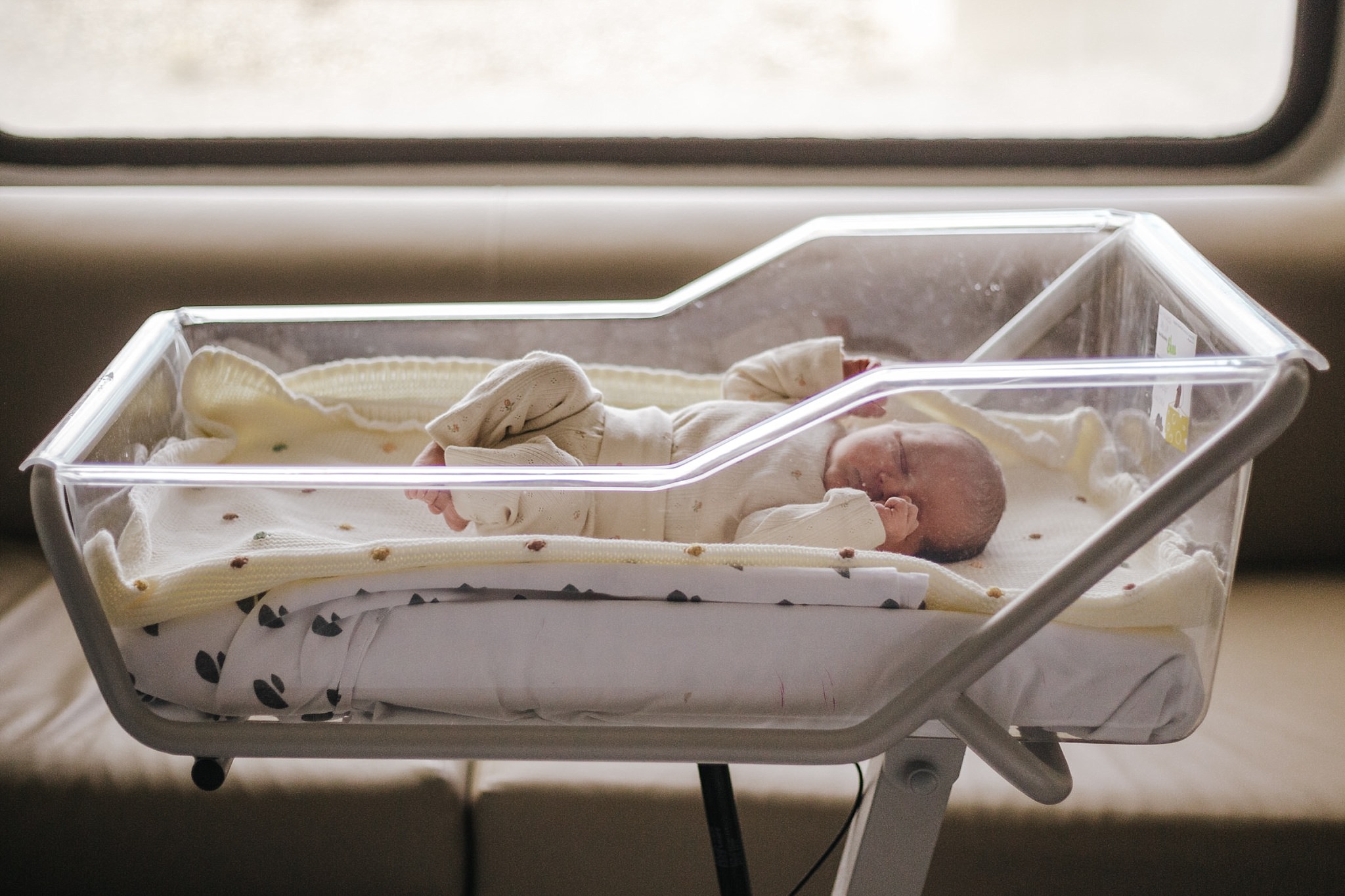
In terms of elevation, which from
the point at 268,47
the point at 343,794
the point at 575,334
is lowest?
the point at 343,794

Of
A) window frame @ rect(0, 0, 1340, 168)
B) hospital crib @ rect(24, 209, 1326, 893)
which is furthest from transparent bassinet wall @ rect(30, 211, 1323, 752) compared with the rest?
window frame @ rect(0, 0, 1340, 168)

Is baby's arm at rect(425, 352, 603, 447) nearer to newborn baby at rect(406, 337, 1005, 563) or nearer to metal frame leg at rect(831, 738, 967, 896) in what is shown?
newborn baby at rect(406, 337, 1005, 563)

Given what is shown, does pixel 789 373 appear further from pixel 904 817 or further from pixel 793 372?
pixel 904 817

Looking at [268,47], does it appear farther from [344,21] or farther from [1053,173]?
[1053,173]

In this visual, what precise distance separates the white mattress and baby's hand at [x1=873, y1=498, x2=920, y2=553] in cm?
16

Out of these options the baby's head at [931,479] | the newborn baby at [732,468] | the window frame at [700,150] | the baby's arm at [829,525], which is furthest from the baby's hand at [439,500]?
the window frame at [700,150]

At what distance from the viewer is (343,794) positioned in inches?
49.8

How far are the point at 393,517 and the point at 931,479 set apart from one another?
48cm

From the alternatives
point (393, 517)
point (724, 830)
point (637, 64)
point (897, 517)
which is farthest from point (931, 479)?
point (637, 64)

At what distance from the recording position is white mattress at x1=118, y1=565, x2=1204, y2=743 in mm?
787

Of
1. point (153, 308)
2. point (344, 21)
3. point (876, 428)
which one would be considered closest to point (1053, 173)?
point (876, 428)

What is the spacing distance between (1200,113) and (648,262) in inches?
40.4

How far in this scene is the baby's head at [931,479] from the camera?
990 millimetres

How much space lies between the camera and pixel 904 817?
2.78 ft
